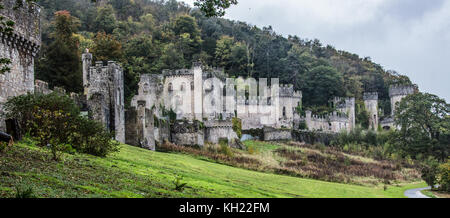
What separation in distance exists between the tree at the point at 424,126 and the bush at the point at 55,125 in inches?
1818

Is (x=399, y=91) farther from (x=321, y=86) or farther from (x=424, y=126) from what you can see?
(x=424, y=126)

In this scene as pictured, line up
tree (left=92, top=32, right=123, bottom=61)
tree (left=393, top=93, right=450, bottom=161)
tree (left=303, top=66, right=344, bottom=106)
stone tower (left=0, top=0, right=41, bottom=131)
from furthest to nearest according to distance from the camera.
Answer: tree (left=303, top=66, right=344, bottom=106), tree (left=393, top=93, right=450, bottom=161), tree (left=92, top=32, right=123, bottom=61), stone tower (left=0, top=0, right=41, bottom=131)

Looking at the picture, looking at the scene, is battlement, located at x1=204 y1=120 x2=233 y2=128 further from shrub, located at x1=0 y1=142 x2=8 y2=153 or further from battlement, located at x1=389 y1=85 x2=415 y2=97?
battlement, located at x1=389 y1=85 x2=415 y2=97

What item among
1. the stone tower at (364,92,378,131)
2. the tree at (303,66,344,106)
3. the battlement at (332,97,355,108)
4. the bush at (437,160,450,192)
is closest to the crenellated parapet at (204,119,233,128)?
the bush at (437,160,450,192)

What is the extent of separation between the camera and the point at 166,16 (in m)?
114

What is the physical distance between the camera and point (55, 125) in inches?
805

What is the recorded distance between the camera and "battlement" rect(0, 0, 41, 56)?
2166 cm

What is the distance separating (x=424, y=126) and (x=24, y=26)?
53.0 metres

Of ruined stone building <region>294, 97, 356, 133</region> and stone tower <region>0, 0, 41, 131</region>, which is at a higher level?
stone tower <region>0, 0, 41, 131</region>

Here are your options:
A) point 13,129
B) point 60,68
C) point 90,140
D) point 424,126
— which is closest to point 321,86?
point 424,126

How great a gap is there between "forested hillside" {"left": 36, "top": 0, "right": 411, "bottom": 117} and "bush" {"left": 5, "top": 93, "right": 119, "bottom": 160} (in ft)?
108

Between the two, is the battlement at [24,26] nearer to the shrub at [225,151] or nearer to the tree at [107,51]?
the shrub at [225,151]

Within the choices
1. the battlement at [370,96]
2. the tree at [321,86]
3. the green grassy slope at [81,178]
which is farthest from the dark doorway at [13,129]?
the battlement at [370,96]
